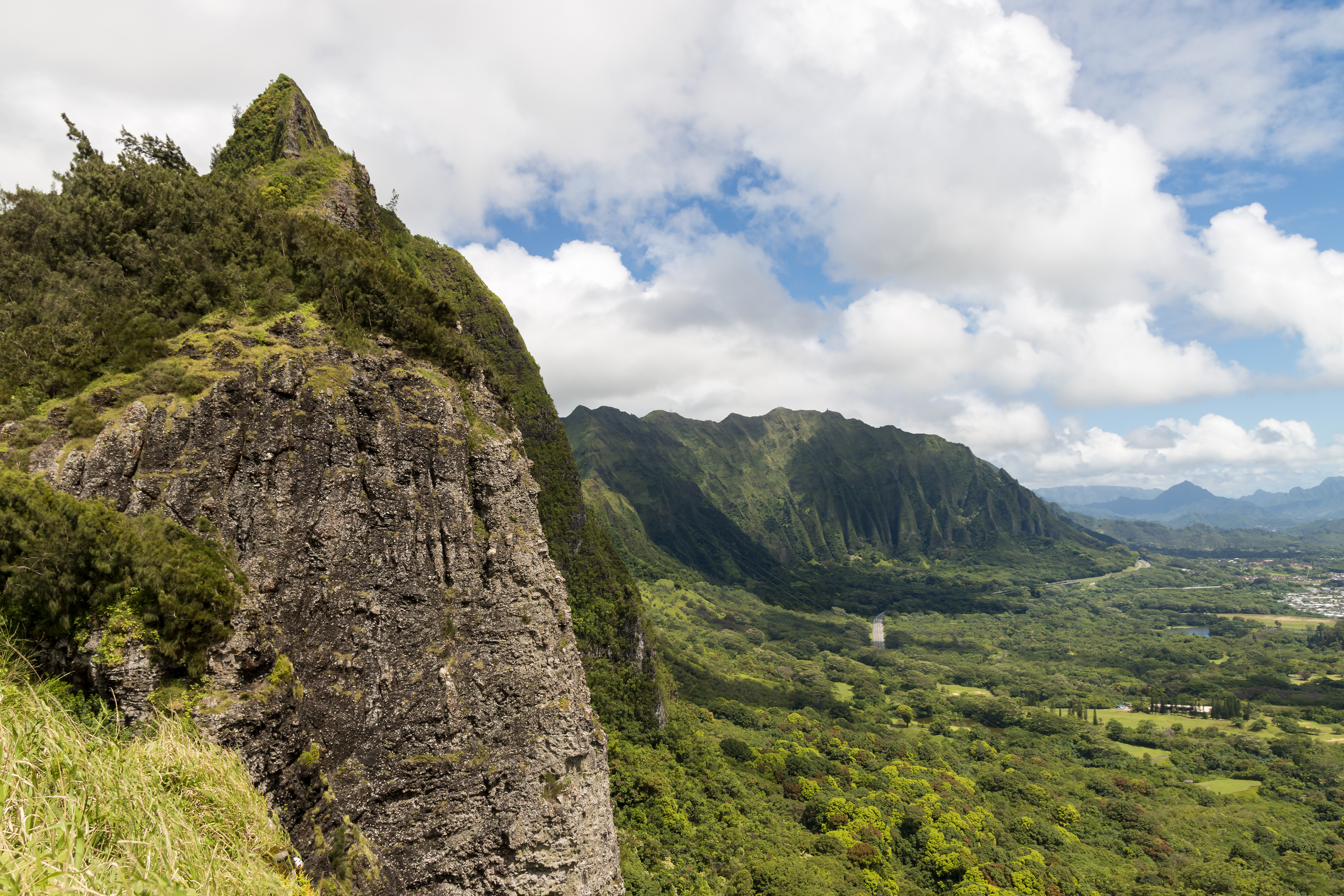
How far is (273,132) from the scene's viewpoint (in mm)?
36938

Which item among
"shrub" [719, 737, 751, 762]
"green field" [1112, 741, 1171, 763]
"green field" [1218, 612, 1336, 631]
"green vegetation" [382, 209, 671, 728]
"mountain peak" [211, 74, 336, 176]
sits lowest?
"green field" [1218, 612, 1336, 631]

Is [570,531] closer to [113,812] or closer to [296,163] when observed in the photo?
[296,163]

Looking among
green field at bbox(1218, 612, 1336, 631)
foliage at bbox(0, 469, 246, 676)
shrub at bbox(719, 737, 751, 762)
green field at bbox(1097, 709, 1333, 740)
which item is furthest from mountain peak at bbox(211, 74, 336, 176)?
green field at bbox(1218, 612, 1336, 631)

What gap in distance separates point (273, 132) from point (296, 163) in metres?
10.6

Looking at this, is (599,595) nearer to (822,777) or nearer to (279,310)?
(822,777)

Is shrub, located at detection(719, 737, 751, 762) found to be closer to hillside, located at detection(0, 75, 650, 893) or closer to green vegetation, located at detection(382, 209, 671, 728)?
green vegetation, located at detection(382, 209, 671, 728)

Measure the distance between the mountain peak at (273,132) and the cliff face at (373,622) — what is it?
2564cm

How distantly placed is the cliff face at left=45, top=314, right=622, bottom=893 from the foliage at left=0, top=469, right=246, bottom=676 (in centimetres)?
75

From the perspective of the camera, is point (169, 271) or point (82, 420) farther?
point (169, 271)

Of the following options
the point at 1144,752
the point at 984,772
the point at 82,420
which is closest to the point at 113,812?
the point at 82,420

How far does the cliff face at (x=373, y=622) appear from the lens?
14578 millimetres

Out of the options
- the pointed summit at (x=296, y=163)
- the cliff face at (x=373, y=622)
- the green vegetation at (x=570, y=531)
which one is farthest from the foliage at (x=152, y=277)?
the green vegetation at (x=570, y=531)

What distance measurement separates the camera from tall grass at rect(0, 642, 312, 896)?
532 centimetres

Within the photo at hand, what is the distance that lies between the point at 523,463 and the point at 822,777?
221 ft
